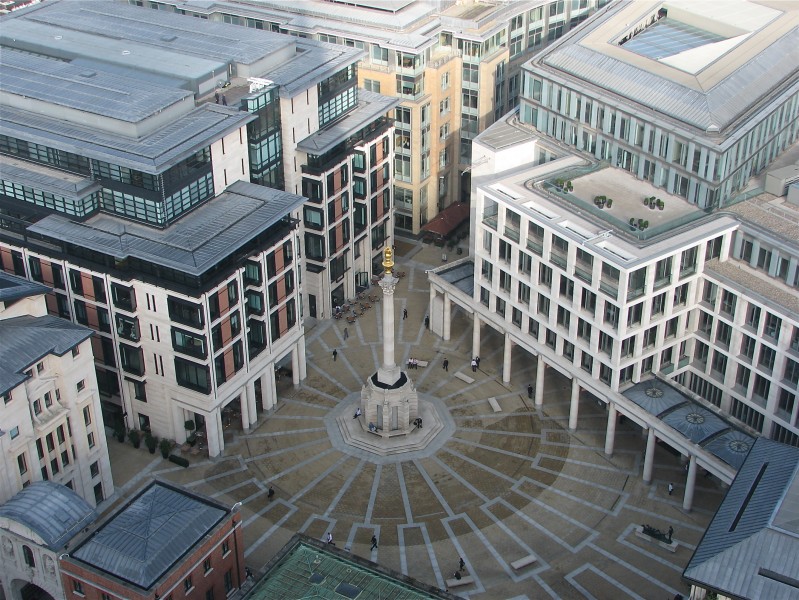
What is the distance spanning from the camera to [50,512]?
109312mm

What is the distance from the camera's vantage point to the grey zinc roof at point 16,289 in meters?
116

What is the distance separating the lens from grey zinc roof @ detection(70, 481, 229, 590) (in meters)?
103

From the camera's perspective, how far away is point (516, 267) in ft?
455

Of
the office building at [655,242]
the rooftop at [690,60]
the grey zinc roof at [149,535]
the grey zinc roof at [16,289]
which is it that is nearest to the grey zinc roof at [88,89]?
the grey zinc roof at [16,289]

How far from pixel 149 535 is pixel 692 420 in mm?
58700

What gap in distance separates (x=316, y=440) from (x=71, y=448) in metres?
30.0

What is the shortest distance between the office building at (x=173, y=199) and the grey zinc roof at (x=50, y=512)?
78.4 feet

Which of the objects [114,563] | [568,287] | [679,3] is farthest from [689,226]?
[114,563]

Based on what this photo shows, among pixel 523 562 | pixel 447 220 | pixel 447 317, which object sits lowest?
pixel 523 562

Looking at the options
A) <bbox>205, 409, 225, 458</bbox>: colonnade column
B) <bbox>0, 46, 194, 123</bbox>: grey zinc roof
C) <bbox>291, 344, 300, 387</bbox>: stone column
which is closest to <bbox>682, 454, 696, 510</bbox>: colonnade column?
<bbox>291, 344, 300, 387</bbox>: stone column

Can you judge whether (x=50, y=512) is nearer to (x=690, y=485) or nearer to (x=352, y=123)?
(x=690, y=485)

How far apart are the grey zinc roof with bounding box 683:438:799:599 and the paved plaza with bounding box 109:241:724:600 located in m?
18.7

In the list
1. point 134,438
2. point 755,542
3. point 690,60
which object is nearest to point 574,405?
point 755,542

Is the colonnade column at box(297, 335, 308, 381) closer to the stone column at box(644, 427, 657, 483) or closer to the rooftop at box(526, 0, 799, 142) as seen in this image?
the stone column at box(644, 427, 657, 483)
